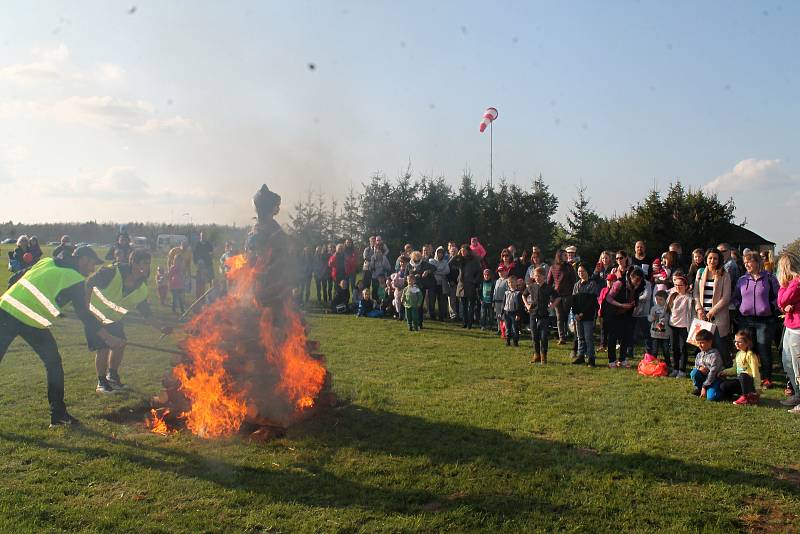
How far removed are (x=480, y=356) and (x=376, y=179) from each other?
12.0m

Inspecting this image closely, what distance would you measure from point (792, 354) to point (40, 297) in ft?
29.9

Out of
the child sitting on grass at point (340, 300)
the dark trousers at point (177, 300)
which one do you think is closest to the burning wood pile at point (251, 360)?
the dark trousers at point (177, 300)

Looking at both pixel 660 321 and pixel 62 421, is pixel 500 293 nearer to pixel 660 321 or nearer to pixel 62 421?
pixel 660 321

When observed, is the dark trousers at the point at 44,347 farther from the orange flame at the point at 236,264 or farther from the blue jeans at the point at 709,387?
the blue jeans at the point at 709,387

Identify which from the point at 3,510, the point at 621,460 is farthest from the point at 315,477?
the point at 621,460

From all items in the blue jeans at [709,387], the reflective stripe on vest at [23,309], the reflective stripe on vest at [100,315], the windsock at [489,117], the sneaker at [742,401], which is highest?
the windsock at [489,117]

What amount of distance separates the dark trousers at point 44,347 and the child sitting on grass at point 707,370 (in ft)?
26.5

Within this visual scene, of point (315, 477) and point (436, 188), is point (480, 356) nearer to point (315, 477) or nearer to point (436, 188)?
point (315, 477)

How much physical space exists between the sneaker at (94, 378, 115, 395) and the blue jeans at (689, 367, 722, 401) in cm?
811

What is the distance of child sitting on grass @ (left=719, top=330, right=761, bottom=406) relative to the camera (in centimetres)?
768

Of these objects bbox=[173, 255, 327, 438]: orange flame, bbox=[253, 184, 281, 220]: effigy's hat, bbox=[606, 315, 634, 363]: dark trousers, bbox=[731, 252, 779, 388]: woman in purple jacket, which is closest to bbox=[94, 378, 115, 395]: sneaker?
bbox=[173, 255, 327, 438]: orange flame

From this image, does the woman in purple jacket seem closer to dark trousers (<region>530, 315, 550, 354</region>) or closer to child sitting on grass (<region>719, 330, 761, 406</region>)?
child sitting on grass (<region>719, 330, 761, 406</region>)

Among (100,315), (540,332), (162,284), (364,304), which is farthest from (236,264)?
(162,284)

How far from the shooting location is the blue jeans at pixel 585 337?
10.3 m
